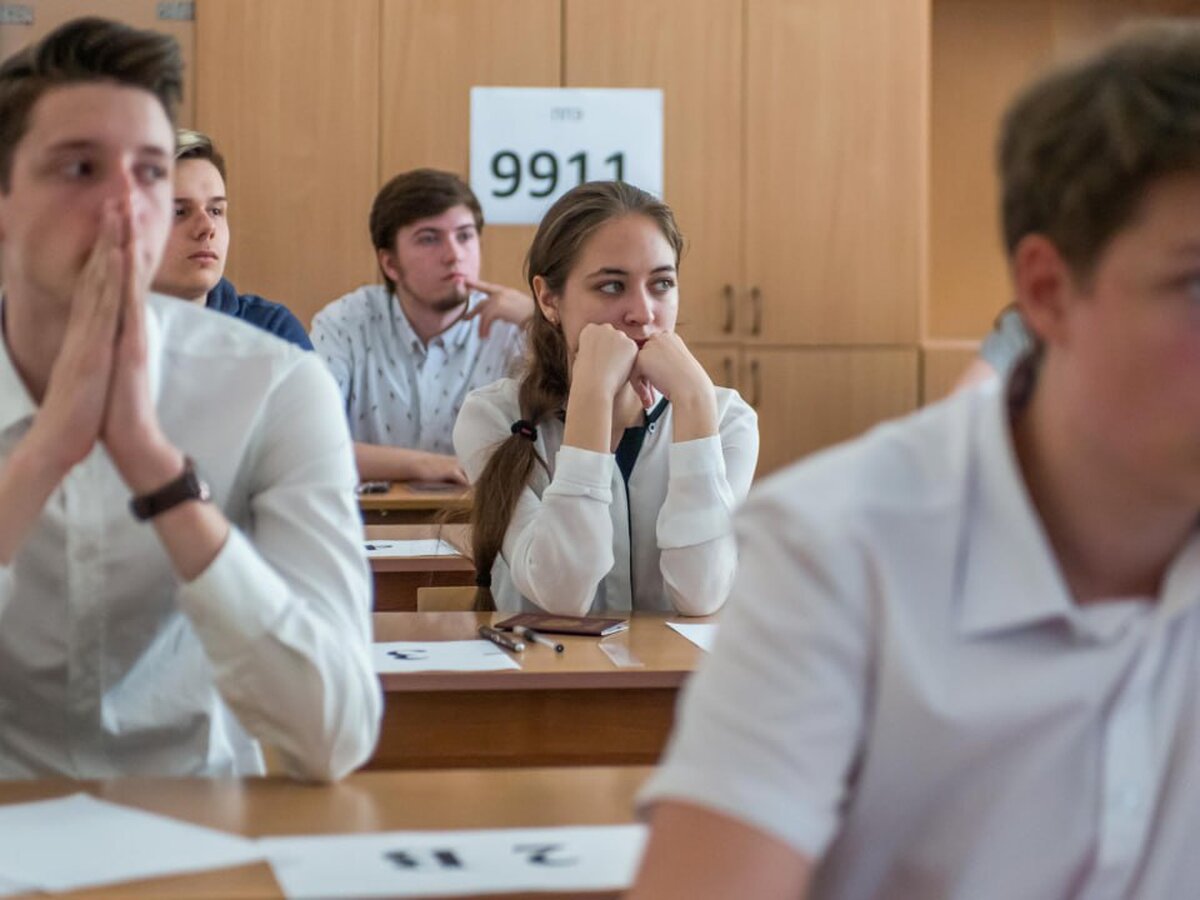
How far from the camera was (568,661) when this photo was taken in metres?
2.09

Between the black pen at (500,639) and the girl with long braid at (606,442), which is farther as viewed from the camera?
the girl with long braid at (606,442)

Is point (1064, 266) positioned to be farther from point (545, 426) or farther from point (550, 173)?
point (550, 173)

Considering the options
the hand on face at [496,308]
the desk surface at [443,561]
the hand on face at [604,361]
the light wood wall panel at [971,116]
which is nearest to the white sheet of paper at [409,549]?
the desk surface at [443,561]

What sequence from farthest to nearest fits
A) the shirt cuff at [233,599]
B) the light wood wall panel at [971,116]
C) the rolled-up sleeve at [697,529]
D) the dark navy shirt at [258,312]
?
the light wood wall panel at [971,116]
the dark navy shirt at [258,312]
the rolled-up sleeve at [697,529]
the shirt cuff at [233,599]

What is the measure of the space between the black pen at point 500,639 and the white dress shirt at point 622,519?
26 cm

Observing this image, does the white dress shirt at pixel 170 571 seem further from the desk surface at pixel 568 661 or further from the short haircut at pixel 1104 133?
the short haircut at pixel 1104 133

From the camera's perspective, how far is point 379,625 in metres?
2.36

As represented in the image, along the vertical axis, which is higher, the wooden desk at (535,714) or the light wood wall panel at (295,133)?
the light wood wall panel at (295,133)

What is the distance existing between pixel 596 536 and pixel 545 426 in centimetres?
33

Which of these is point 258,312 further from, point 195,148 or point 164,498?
point 164,498

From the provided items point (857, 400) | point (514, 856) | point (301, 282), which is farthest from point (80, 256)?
point (857, 400)

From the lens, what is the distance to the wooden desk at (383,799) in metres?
1.35

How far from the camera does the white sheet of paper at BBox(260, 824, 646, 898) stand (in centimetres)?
118

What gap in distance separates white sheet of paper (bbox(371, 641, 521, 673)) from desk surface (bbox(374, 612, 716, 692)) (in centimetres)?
2
